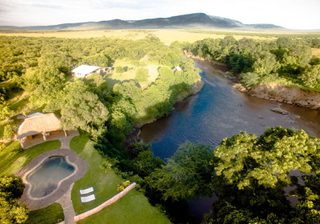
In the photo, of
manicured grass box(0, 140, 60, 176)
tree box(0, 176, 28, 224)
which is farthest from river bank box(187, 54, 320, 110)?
tree box(0, 176, 28, 224)

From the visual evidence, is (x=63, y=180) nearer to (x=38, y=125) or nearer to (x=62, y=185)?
(x=62, y=185)

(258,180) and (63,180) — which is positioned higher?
(258,180)

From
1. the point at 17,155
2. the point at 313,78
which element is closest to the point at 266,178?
the point at 17,155

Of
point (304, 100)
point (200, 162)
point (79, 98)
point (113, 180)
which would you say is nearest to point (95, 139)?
point (79, 98)

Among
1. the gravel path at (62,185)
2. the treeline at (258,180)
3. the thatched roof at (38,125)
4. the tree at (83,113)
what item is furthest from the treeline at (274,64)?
the gravel path at (62,185)

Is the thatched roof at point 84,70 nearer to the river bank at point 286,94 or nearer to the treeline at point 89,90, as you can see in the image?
→ the treeline at point 89,90
